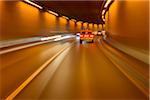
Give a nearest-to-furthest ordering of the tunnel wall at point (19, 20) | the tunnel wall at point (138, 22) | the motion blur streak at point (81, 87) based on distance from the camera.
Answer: the motion blur streak at point (81, 87) < the tunnel wall at point (138, 22) < the tunnel wall at point (19, 20)

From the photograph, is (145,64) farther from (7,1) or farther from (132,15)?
(7,1)

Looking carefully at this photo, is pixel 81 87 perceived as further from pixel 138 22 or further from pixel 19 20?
pixel 19 20

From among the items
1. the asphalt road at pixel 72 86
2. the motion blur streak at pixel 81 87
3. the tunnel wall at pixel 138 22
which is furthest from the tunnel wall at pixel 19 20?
the motion blur streak at pixel 81 87

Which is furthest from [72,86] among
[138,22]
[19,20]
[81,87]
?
[19,20]

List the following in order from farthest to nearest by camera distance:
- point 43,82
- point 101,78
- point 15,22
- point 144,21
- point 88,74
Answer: point 15,22
point 144,21
point 88,74
point 101,78
point 43,82

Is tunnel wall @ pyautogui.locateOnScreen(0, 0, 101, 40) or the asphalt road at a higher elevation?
tunnel wall @ pyautogui.locateOnScreen(0, 0, 101, 40)

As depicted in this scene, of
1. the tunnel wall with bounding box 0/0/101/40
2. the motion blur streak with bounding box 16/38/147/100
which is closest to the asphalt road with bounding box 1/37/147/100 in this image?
the motion blur streak with bounding box 16/38/147/100

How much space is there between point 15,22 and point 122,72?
16.8 metres

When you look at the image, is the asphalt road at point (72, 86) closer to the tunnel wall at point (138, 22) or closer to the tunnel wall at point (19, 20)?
the tunnel wall at point (138, 22)

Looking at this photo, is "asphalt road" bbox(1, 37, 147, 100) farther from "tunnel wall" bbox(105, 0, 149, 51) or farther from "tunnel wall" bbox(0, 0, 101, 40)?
"tunnel wall" bbox(0, 0, 101, 40)

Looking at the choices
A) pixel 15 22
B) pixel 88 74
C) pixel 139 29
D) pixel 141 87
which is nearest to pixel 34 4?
pixel 15 22

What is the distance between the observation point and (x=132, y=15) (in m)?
17.4

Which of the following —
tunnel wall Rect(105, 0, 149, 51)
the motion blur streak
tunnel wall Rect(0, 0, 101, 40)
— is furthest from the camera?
tunnel wall Rect(0, 0, 101, 40)

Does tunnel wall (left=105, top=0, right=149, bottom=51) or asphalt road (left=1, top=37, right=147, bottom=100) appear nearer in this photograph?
asphalt road (left=1, top=37, right=147, bottom=100)
